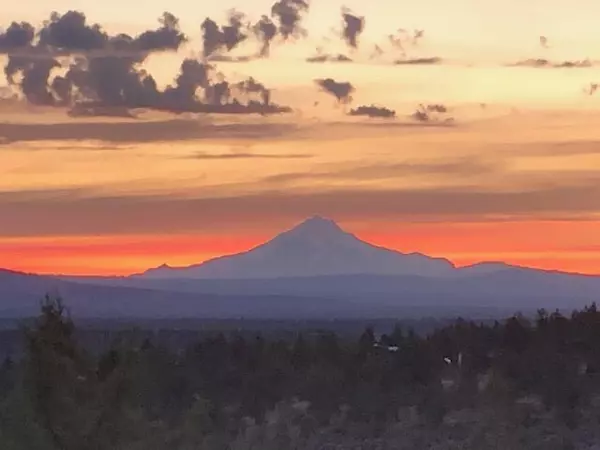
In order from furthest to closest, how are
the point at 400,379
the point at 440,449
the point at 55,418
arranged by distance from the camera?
the point at 400,379, the point at 440,449, the point at 55,418

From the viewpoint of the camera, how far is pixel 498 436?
41.8 meters

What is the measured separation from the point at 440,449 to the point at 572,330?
12.9 metres

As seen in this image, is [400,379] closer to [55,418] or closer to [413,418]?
[413,418]

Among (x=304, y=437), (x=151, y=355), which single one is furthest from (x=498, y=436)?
(x=151, y=355)

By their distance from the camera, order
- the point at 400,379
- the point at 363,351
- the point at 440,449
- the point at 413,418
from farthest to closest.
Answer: the point at 363,351
the point at 400,379
the point at 413,418
the point at 440,449

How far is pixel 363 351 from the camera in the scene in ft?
173

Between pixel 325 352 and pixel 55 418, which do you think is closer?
pixel 55 418

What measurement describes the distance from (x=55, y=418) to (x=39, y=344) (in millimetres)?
1404

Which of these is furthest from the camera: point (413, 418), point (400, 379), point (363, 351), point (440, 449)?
point (363, 351)

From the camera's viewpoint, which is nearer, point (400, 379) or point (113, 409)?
point (113, 409)

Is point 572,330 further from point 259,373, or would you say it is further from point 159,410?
point 159,410

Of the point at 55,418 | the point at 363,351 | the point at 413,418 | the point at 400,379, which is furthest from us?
the point at 363,351

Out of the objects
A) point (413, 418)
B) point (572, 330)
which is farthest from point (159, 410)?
point (572, 330)

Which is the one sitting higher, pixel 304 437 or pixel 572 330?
pixel 572 330
